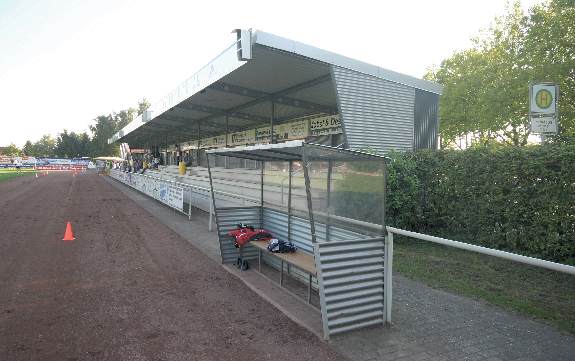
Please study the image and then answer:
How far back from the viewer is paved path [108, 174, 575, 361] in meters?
3.96

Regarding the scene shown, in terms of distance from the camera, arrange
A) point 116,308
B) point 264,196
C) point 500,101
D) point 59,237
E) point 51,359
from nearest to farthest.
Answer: point 51,359
point 116,308
point 264,196
point 59,237
point 500,101

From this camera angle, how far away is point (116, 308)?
5242mm

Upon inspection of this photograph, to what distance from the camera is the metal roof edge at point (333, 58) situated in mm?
8883

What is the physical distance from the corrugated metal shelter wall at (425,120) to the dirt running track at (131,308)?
821 cm

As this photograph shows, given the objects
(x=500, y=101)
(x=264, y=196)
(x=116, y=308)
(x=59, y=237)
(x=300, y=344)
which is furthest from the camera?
(x=500, y=101)

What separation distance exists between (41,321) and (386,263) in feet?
14.5

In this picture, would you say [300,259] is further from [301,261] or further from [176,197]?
[176,197]

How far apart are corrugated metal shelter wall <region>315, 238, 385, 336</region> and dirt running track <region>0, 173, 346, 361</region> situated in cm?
45

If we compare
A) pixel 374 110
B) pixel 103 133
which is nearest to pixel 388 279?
pixel 374 110

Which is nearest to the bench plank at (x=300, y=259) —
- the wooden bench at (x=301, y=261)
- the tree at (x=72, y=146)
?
the wooden bench at (x=301, y=261)

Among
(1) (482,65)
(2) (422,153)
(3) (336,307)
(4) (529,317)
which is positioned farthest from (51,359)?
(1) (482,65)

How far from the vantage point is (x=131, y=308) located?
5254 millimetres

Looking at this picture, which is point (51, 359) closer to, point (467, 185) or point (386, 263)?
point (386, 263)

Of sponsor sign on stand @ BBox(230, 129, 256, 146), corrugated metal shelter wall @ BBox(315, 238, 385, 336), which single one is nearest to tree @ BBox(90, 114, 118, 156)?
sponsor sign on stand @ BBox(230, 129, 256, 146)
